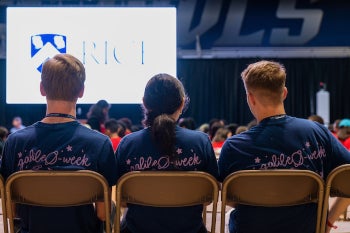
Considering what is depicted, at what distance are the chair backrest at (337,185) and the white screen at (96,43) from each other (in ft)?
10.5

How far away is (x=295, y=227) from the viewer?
1745 mm

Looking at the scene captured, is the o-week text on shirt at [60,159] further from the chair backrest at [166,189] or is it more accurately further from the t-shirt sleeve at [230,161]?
the t-shirt sleeve at [230,161]

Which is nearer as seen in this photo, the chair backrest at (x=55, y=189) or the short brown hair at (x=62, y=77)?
the chair backrest at (x=55, y=189)

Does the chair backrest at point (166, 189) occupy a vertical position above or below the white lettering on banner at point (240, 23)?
below

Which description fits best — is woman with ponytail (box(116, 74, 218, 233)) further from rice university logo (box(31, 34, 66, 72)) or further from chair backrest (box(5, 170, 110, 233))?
rice university logo (box(31, 34, 66, 72))

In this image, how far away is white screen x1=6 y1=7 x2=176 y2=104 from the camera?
187 inches

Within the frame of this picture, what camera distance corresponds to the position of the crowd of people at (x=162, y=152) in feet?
5.65

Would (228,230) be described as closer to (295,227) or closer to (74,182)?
(295,227)

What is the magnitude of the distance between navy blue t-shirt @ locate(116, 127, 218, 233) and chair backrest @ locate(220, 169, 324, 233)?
0.41ft

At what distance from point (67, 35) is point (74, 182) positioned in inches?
134

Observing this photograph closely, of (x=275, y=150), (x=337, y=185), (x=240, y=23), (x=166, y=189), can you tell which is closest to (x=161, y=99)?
(x=166, y=189)

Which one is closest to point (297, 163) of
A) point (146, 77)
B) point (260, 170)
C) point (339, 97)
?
point (260, 170)

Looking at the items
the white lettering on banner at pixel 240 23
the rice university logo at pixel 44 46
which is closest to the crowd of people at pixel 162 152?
the rice university logo at pixel 44 46

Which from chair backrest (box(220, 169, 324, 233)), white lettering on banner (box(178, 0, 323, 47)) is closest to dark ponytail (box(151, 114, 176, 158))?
chair backrest (box(220, 169, 324, 233))
